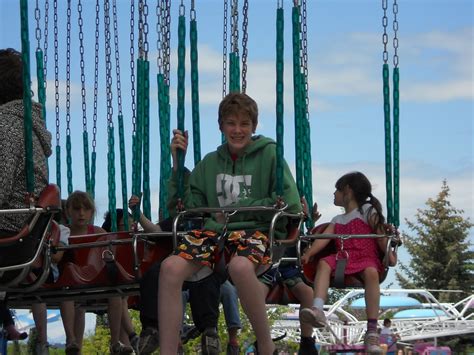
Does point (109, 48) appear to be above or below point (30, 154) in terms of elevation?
above

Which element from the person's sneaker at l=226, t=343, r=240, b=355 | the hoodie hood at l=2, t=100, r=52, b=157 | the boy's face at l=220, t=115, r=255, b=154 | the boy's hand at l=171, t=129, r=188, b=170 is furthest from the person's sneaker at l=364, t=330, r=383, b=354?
the hoodie hood at l=2, t=100, r=52, b=157

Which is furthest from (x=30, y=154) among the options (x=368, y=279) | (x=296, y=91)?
→ (x=368, y=279)

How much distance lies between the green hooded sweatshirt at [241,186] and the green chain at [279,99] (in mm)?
48

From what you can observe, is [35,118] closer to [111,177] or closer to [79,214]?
[79,214]

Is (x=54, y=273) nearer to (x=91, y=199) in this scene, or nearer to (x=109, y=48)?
(x=91, y=199)

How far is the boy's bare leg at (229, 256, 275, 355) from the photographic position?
7.10 metres

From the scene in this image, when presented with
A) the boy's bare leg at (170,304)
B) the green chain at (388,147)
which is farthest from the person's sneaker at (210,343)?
the green chain at (388,147)

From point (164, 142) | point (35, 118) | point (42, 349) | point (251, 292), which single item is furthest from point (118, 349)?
point (251, 292)

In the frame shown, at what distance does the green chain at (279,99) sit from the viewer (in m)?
7.33

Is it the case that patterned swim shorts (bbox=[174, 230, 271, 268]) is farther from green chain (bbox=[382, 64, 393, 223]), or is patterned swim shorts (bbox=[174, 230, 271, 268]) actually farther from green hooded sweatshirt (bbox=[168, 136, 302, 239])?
green chain (bbox=[382, 64, 393, 223])

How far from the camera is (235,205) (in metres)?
7.20

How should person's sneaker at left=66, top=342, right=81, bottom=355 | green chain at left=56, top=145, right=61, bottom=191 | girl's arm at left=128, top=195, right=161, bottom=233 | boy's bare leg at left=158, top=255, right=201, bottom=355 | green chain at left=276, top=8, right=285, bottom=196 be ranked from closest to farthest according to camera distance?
boy's bare leg at left=158, top=255, right=201, bottom=355 → green chain at left=276, top=8, right=285, bottom=196 → girl's arm at left=128, top=195, right=161, bottom=233 → person's sneaker at left=66, top=342, right=81, bottom=355 → green chain at left=56, top=145, right=61, bottom=191

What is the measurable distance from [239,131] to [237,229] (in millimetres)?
590

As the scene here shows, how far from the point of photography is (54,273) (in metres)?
8.10
